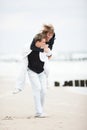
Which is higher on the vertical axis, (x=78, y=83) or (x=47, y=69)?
(x=47, y=69)

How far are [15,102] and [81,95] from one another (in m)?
1.70

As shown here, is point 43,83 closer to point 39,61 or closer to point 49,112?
point 39,61

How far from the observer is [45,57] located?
903 cm

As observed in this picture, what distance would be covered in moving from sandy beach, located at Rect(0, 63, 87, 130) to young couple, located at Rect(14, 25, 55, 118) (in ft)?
1.23

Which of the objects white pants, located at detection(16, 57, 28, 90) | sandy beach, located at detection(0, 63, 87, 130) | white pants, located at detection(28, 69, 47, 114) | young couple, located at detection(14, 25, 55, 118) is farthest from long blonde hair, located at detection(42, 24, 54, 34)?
sandy beach, located at detection(0, 63, 87, 130)

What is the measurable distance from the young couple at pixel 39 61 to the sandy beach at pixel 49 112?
38cm

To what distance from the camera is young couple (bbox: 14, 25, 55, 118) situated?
905 centimetres

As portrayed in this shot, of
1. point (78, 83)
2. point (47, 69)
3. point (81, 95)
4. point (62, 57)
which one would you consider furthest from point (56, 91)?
point (62, 57)

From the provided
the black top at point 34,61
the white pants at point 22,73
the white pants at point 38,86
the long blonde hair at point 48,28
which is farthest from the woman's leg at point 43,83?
the long blonde hair at point 48,28

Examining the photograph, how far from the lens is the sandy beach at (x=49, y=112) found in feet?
26.5

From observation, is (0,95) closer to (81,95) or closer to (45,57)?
(81,95)

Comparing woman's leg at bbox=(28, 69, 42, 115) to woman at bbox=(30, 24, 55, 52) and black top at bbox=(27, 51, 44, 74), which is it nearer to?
black top at bbox=(27, 51, 44, 74)

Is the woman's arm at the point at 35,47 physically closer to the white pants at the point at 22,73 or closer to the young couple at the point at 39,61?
the young couple at the point at 39,61

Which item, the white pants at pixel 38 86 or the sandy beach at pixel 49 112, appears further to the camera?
the white pants at pixel 38 86
